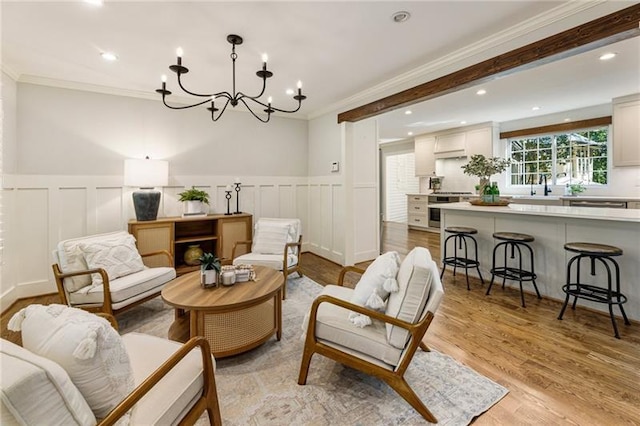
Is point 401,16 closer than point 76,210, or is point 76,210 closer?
point 401,16

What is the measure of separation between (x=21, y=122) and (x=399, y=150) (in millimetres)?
8153

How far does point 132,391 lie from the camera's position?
3.74 ft

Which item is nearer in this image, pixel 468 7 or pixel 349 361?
pixel 349 361

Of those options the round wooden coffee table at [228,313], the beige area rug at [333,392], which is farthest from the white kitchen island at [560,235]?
the round wooden coffee table at [228,313]

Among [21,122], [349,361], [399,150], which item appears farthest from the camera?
[399,150]

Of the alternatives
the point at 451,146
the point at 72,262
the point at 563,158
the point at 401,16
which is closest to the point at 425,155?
the point at 451,146

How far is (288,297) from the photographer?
3363mm

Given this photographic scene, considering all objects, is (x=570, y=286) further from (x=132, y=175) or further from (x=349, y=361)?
(x=132, y=175)

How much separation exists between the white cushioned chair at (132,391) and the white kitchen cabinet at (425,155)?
7.46 m

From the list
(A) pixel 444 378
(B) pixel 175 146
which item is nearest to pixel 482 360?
(A) pixel 444 378

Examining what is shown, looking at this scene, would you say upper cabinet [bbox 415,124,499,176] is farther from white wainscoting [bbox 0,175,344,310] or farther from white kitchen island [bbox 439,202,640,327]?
white wainscoting [bbox 0,175,344,310]

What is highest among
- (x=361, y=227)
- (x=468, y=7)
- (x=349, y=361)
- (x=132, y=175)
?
(x=468, y=7)

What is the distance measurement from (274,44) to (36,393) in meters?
2.85

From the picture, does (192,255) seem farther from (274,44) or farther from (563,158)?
(563,158)
